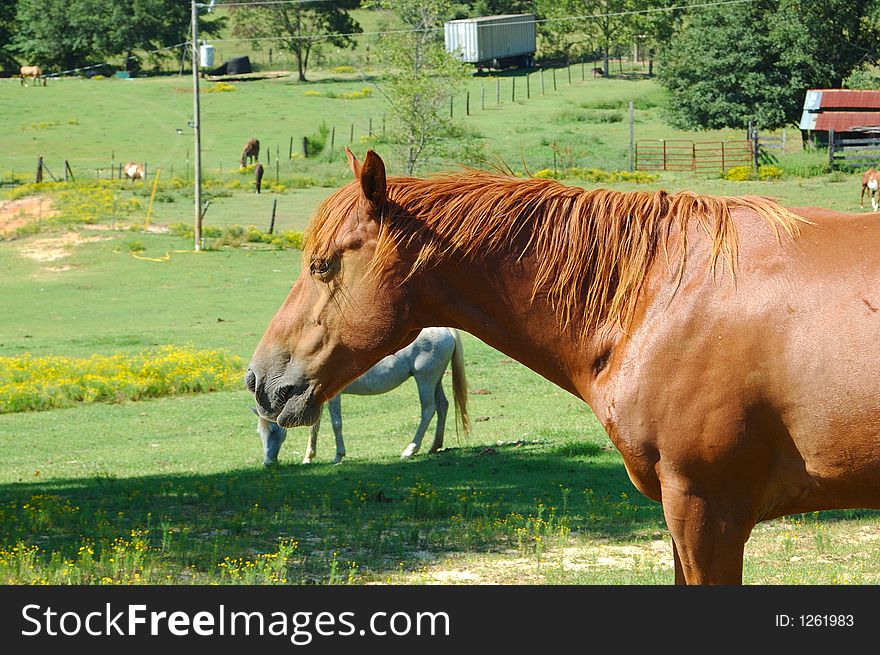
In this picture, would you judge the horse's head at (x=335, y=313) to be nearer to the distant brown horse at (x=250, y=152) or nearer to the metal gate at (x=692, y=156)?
the metal gate at (x=692, y=156)

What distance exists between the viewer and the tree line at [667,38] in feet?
156

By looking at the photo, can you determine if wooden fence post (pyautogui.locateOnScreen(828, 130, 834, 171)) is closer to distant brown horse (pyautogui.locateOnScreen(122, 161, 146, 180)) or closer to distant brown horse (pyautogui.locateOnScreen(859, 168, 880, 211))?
distant brown horse (pyautogui.locateOnScreen(859, 168, 880, 211))

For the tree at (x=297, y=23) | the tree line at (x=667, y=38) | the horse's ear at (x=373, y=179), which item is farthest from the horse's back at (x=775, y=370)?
the tree at (x=297, y=23)

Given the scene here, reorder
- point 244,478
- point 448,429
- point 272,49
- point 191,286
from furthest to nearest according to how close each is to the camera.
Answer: point 272,49
point 191,286
point 448,429
point 244,478

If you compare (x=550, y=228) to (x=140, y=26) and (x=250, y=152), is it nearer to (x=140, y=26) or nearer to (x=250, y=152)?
(x=250, y=152)

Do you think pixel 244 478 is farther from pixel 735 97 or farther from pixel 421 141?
pixel 735 97

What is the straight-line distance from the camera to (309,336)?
370cm

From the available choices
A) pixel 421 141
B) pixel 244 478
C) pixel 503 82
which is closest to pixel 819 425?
pixel 244 478

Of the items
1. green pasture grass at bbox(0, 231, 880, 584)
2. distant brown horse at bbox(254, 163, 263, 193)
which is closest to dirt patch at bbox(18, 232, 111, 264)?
distant brown horse at bbox(254, 163, 263, 193)

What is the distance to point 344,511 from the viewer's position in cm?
825

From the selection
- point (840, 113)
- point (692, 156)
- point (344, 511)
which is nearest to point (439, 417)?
point (344, 511)

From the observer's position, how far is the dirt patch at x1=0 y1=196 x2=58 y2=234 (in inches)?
1345

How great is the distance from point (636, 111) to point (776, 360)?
186ft

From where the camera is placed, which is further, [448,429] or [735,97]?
[735,97]
